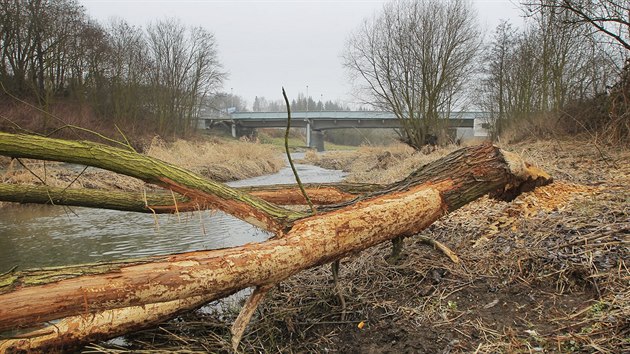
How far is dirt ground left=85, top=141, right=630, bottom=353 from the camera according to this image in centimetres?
246

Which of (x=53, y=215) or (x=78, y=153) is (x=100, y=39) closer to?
(x=53, y=215)

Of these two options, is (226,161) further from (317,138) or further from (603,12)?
(317,138)

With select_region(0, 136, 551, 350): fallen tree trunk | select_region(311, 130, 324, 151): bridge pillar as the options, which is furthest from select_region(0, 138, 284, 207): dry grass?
select_region(311, 130, 324, 151): bridge pillar

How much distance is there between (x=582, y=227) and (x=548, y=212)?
66cm

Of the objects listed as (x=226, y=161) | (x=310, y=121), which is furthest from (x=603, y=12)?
(x=310, y=121)

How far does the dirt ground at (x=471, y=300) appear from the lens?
8.05ft

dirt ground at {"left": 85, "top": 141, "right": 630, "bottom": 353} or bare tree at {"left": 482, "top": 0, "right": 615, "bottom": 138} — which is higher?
bare tree at {"left": 482, "top": 0, "right": 615, "bottom": 138}

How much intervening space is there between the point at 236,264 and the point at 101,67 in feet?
86.6

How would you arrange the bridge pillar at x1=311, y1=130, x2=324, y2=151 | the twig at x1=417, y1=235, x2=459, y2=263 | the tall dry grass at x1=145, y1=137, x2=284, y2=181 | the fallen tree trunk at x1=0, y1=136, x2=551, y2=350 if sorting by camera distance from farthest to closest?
the bridge pillar at x1=311, y1=130, x2=324, y2=151 → the tall dry grass at x1=145, y1=137, x2=284, y2=181 → the twig at x1=417, y1=235, x2=459, y2=263 → the fallen tree trunk at x1=0, y1=136, x2=551, y2=350

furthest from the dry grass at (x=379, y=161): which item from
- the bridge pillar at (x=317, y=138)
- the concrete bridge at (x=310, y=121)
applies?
the bridge pillar at (x=317, y=138)

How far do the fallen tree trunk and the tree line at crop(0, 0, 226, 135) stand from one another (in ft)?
57.3

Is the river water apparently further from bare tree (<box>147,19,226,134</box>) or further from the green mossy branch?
bare tree (<box>147,19,226,134</box>)

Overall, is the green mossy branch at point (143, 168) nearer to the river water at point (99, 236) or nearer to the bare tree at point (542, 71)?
the river water at point (99, 236)

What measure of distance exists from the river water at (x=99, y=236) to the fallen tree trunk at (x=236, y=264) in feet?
6.96
